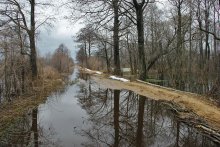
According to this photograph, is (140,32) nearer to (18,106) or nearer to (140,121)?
(18,106)

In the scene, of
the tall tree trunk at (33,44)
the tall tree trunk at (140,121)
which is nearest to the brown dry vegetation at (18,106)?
the tall tree trunk at (140,121)

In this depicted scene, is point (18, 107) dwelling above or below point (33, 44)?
below

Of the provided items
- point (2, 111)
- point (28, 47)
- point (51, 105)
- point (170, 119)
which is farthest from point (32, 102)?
point (28, 47)

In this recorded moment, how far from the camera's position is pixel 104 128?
10.5m

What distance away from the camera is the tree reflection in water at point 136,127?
8.79 meters

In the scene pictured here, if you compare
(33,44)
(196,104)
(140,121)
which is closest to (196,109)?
(196,104)

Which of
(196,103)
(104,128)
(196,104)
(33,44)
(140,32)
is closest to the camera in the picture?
(104,128)

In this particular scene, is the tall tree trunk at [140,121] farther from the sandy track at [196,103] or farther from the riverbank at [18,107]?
the riverbank at [18,107]

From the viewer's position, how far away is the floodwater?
870 centimetres

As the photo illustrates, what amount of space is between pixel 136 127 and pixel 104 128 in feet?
3.40

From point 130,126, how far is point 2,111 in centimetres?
544

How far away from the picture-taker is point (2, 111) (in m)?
12.9

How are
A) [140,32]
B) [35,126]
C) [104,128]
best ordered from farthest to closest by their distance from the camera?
1. [140,32]
2. [35,126]
3. [104,128]

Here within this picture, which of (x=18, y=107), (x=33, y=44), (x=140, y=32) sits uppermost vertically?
(x=140, y=32)
